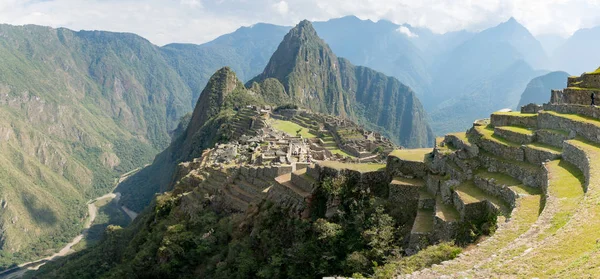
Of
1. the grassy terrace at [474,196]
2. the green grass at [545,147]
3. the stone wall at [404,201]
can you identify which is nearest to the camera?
the grassy terrace at [474,196]

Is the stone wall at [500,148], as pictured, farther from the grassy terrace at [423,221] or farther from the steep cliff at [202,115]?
the steep cliff at [202,115]

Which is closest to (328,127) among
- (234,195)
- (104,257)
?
(104,257)

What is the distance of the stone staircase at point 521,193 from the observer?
9664 mm

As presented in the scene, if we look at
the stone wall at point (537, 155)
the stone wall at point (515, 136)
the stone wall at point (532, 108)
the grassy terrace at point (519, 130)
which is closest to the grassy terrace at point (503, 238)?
the stone wall at point (537, 155)

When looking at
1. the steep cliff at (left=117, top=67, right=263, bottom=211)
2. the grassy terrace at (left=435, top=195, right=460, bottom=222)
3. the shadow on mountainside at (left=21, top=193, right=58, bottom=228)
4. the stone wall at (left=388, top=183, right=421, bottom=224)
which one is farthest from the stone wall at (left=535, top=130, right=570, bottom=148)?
the shadow on mountainside at (left=21, top=193, right=58, bottom=228)

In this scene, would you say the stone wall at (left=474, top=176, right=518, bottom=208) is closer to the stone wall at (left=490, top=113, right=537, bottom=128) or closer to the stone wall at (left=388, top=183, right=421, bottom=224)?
the stone wall at (left=388, top=183, right=421, bottom=224)

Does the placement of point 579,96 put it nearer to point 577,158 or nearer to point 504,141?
point 504,141

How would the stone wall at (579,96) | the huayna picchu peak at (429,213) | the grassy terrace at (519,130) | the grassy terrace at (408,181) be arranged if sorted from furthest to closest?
the stone wall at (579,96), the grassy terrace at (408,181), the grassy terrace at (519,130), the huayna picchu peak at (429,213)

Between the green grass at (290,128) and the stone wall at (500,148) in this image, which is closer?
the stone wall at (500,148)

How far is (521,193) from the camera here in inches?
570

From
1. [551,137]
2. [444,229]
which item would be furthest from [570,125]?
[444,229]

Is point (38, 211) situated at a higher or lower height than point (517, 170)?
lower

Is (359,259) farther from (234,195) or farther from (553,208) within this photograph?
(234,195)

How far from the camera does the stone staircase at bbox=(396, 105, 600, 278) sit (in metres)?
9.66
